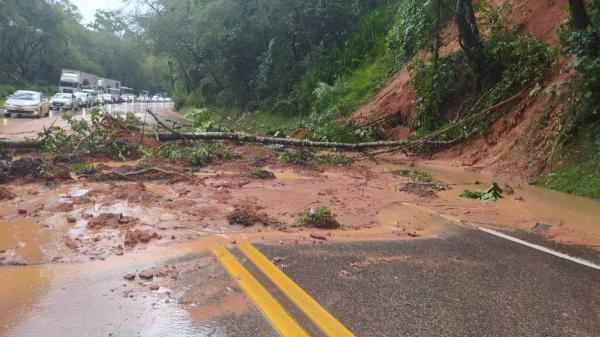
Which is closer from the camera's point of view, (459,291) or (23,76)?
(459,291)

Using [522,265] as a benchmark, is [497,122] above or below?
above

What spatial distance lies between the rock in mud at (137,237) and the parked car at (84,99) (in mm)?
38393

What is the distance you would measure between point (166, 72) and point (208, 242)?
2766 inches

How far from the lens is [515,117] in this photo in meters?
13.4

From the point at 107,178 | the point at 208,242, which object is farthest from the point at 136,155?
the point at 208,242

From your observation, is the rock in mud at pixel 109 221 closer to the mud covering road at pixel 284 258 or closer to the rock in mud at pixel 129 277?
the mud covering road at pixel 284 258

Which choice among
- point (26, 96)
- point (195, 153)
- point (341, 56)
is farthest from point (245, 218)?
point (26, 96)

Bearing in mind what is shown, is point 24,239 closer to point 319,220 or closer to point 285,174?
point 319,220

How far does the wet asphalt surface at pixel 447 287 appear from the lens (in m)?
3.69

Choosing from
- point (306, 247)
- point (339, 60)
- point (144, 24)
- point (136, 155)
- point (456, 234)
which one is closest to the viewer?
point (306, 247)

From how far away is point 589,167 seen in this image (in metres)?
9.91

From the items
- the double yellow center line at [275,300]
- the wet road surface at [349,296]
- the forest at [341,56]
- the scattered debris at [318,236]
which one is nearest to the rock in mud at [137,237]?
the wet road surface at [349,296]

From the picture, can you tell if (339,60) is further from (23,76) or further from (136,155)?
(23,76)

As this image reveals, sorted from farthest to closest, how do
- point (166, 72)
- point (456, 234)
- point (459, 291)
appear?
point (166, 72) → point (456, 234) → point (459, 291)
